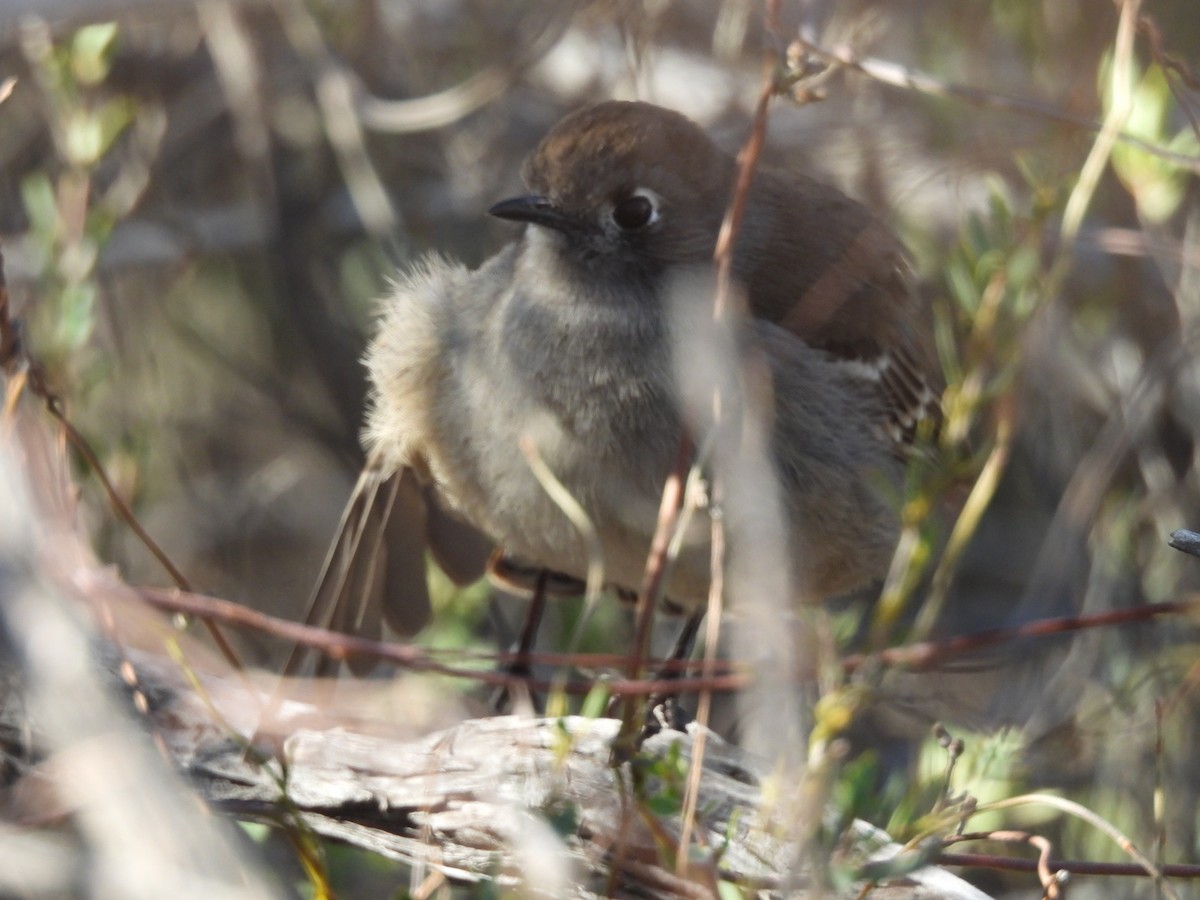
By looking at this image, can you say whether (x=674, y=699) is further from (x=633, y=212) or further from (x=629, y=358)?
(x=633, y=212)

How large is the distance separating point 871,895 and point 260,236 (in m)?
4.65

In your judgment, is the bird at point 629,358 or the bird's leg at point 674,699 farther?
the bird at point 629,358

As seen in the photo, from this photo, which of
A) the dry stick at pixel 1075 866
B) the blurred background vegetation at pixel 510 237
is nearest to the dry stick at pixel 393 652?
the dry stick at pixel 1075 866

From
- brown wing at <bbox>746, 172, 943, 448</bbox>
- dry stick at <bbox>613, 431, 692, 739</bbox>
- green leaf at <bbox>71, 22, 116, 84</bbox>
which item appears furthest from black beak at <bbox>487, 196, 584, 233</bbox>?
dry stick at <bbox>613, 431, 692, 739</bbox>

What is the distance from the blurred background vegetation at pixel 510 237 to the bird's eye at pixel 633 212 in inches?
30.8

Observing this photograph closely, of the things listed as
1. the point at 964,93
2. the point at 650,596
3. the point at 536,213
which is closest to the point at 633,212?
the point at 536,213

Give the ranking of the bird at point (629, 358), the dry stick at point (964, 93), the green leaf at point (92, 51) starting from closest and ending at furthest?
1. the dry stick at point (964, 93)
2. the bird at point (629, 358)
3. the green leaf at point (92, 51)

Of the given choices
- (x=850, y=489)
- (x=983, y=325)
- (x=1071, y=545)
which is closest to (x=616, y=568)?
(x=850, y=489)

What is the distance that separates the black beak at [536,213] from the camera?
13.3 feet

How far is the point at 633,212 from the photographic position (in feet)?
13.9

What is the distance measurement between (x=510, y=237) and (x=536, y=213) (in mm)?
2283

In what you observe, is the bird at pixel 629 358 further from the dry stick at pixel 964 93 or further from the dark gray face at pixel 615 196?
the dry stick at pixel 964 93

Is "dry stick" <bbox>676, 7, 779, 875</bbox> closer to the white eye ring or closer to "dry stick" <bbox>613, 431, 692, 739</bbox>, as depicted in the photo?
"dry stick" <bbox>613, 431, 692, 739</bbox>

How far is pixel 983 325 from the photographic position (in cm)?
324
